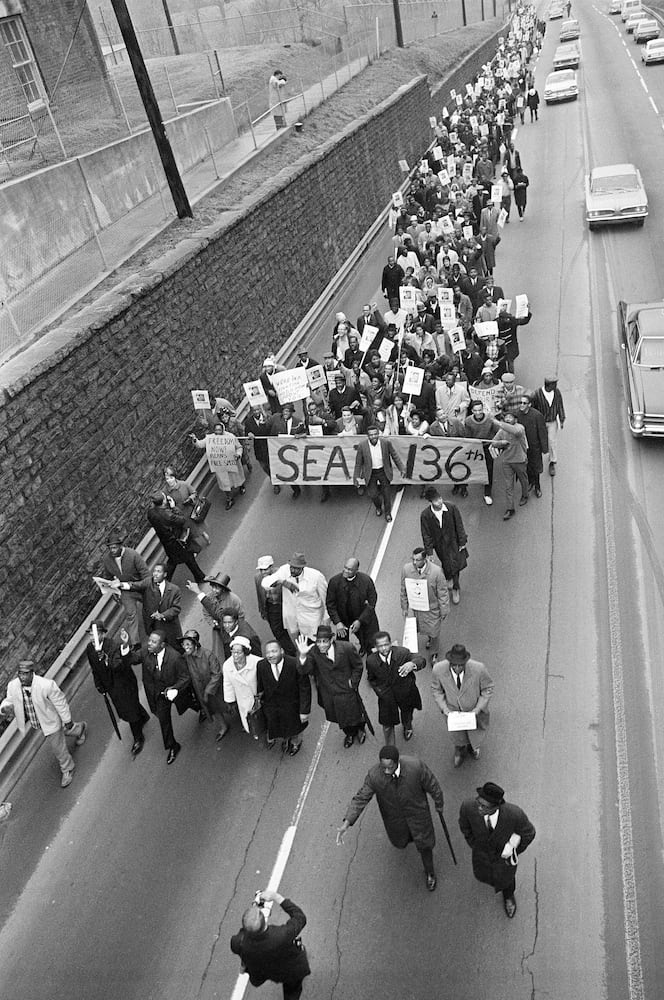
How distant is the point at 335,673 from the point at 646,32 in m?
60.7

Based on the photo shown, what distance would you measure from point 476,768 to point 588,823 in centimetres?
115

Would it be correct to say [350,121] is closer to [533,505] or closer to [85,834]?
[533,505]

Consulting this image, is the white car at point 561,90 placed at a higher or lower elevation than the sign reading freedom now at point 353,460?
lower

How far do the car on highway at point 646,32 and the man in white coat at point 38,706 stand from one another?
6050cm

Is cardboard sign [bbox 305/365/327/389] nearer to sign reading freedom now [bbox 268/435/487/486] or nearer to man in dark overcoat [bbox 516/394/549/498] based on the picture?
sign reading freedom now [bbox 268/435/487/486]

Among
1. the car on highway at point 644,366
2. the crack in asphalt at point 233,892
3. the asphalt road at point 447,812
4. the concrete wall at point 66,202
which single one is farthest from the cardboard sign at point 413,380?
the crack in asphalt at point 233,892

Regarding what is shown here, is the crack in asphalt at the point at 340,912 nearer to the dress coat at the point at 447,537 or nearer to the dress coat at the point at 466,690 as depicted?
the dress coat at the point at 466,690

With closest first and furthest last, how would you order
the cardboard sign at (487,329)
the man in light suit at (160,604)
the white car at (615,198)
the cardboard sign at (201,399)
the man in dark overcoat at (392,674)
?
1. the man in dark overcoat at (392,674)
2. the man in light suit at (160,604)
3. the cardboard sign at (201,399)
4. the cardboard sign at (487,329)
5. the white car at (615,198)

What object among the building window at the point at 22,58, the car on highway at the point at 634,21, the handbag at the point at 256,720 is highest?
the building window at the point at 22,58

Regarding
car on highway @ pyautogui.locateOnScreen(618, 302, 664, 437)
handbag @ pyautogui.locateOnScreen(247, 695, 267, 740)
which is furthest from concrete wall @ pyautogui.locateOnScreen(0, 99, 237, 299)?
car on highway @ pyautogui.locateOnScreen(618, 302, 664, 437)

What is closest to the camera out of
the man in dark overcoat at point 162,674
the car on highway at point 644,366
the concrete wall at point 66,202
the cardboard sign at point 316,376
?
the man in dark overcoat at point 162,674

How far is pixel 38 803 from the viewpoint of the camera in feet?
27.8

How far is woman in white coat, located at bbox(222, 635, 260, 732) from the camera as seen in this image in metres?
7.89

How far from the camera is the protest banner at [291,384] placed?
1337 centimetres
